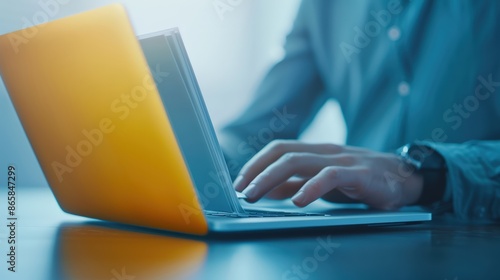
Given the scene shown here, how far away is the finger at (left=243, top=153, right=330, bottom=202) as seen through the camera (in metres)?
0.79

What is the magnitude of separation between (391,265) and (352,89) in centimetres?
142

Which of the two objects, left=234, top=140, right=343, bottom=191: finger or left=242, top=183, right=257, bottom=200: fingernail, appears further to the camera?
left=234, top=140, right=343, bottom=191: finger

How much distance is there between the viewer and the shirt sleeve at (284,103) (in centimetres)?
153

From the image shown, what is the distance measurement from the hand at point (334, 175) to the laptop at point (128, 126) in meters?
0.17

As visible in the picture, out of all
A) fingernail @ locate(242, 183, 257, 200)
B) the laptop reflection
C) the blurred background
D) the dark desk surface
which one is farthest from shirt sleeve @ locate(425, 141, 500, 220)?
the blurred background

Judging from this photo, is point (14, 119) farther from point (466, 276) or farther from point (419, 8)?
point (466, 276)

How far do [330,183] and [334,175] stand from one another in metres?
0.03

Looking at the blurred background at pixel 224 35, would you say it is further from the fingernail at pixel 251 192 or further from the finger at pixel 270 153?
the fingernail at pixel 251 192

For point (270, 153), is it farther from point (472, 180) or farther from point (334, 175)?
point (472, 180)

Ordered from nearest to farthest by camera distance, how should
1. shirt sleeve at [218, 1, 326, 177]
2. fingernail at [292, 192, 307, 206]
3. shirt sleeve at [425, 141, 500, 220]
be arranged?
fingernail at [292, 192, 307, 206], shirt sleeve at [425, 141, 500, 220], shirt sleeve at [218, 1, 326, 177]

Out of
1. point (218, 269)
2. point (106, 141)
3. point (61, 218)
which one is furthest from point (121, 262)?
point (61, 218)

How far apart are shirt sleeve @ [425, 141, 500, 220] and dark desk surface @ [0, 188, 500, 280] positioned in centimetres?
29

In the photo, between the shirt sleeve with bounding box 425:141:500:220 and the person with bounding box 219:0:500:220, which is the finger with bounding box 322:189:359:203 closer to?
the person with bounding box 219:0:500:220

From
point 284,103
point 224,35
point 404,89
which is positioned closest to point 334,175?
point 404,89
